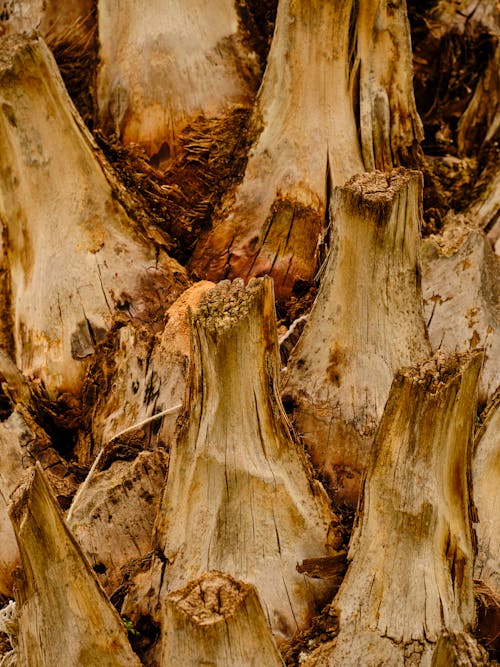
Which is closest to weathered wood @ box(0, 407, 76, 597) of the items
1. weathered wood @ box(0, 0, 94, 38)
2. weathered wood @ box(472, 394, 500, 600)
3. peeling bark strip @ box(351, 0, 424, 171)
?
weathered wood @ box(472, 394, 500, 600)

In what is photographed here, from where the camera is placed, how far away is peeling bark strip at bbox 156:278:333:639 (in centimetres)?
185

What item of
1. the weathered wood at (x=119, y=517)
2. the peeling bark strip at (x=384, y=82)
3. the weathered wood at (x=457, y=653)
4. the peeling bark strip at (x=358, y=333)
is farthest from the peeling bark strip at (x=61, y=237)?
the weathered wood at (x=457, y=653)

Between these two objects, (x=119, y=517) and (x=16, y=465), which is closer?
(x=119, y=517)

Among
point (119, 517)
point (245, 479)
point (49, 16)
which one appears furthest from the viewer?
point (49, 16)

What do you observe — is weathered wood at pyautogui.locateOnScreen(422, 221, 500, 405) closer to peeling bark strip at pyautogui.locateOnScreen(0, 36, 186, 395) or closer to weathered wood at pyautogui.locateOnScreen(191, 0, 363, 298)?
weathered wood at pyautogui.locateOnScreen(191, 0, 363, 298)

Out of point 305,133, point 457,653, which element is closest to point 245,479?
point 457,653

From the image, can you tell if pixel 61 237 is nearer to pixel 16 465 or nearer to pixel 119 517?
pixel 16 465

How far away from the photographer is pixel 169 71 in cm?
256

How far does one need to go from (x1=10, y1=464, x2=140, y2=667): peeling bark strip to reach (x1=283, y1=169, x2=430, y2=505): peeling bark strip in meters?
0.58

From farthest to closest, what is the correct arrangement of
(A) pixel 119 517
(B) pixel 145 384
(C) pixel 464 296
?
(C) pixel 464 296 < (B) pixel 145 384 < (A) pixel 119 517

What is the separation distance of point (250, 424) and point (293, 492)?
6.4 inches

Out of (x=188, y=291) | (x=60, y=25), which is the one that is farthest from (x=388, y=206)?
(x=60, y=25)

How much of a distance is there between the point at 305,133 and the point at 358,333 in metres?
0.63

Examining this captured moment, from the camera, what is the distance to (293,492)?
190 centimetres
